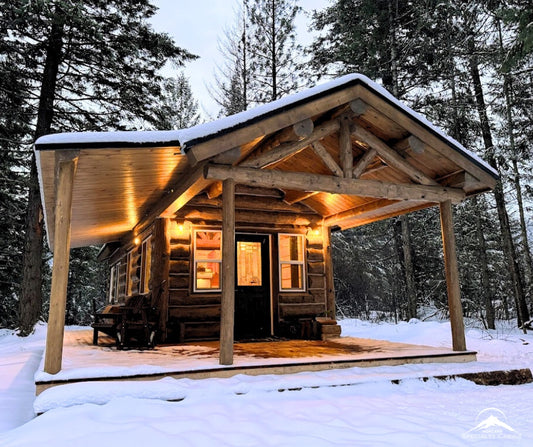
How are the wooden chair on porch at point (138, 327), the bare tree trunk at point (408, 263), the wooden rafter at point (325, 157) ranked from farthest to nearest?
1. the bare tree trunk at point (408, 263)
2. the wooden chair on porch at point (138, 327)
3. the wooden rafter at point (325, 157)

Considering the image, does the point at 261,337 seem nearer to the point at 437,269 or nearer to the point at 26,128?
the point at 26,128

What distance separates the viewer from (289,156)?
658cm

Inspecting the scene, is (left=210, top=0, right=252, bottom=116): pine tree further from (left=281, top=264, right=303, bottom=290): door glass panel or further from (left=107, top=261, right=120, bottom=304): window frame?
(left=281, top=264, right=303, bottom=290): door glass panel

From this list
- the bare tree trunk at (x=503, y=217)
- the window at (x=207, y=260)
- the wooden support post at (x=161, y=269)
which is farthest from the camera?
the bare tree trunk at (x=503, y=217)

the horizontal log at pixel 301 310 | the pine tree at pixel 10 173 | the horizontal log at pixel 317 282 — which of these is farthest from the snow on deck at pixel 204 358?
the pine tree at pixel 10 173

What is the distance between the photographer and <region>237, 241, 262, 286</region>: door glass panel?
9.03 metres

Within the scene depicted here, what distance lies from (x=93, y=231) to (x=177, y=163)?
21.6ft

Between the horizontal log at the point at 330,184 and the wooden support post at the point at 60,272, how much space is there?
5.43 feet

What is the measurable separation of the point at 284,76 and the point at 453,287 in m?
12.8

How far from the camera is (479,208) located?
13.9 meters

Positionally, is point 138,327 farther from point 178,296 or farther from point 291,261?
point 291,261

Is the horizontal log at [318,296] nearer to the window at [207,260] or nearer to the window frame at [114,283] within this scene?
the window at [207,260]

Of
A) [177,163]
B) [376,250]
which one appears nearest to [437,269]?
[376,250]

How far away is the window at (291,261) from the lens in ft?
30.8
